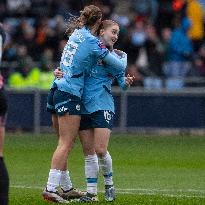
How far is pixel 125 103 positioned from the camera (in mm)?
24438

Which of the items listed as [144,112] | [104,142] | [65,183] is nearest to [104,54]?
[104,142]

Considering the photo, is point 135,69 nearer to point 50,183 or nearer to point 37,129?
point 37,129

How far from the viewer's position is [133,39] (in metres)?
28.2

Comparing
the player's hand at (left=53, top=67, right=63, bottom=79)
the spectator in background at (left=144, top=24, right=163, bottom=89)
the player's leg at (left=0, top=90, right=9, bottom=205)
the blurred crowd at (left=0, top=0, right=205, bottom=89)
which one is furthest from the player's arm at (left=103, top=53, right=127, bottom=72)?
the spectator in background at (left=144, top=24, right=163, bottom=89)

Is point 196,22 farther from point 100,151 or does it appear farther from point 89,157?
point 100,151

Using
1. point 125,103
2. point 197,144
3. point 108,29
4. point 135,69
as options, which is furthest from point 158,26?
point 108,29

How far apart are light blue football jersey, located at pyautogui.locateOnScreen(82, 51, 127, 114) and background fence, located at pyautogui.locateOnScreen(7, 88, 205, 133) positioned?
11.3 metres

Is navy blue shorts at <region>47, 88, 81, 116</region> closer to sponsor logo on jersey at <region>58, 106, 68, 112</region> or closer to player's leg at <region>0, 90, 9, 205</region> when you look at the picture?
sponsor logo on jersey at <region>58, 106, 68, 112</region>

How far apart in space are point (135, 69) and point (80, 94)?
577 inches

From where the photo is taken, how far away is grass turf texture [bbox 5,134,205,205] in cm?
1345

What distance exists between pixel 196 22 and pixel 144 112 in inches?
204

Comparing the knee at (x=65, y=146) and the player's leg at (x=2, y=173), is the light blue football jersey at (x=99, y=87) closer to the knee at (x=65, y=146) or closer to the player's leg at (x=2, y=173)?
the knee at (x=65, y=146)

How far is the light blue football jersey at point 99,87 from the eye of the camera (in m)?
12.7

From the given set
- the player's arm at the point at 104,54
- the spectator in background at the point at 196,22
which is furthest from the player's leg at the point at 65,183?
the spectator in background at the point at 196,22
